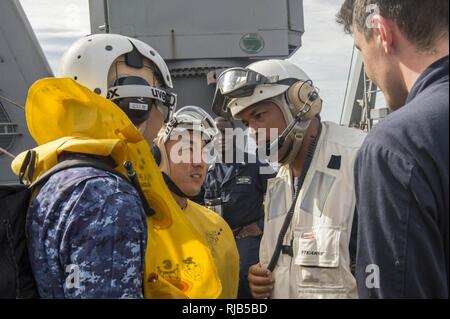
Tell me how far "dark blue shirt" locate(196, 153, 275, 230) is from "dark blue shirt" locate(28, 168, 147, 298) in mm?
3352

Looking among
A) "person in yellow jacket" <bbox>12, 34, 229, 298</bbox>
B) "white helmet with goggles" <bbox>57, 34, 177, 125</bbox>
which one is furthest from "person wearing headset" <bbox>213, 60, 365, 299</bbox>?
"white helmet with goggles" <bbox>57, 34, 177, 125</bbox>

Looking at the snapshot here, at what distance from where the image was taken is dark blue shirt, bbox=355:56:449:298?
1.07m

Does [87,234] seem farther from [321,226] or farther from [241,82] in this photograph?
[241,82]

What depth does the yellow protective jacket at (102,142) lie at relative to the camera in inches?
57.6

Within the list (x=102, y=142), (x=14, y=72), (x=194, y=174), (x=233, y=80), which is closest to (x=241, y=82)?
(x=233, y=80)

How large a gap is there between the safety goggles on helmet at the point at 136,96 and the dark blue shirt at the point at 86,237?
0.62 metres

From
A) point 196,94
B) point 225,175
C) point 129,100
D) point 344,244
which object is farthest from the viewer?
point 196,94

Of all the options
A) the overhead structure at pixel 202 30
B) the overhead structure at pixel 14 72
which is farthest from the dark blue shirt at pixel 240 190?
the overhead structure at pixel 14 72

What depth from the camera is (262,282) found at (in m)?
2.49

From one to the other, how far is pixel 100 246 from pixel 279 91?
1805 mm

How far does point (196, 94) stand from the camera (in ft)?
20.6

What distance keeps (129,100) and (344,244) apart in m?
1.18
